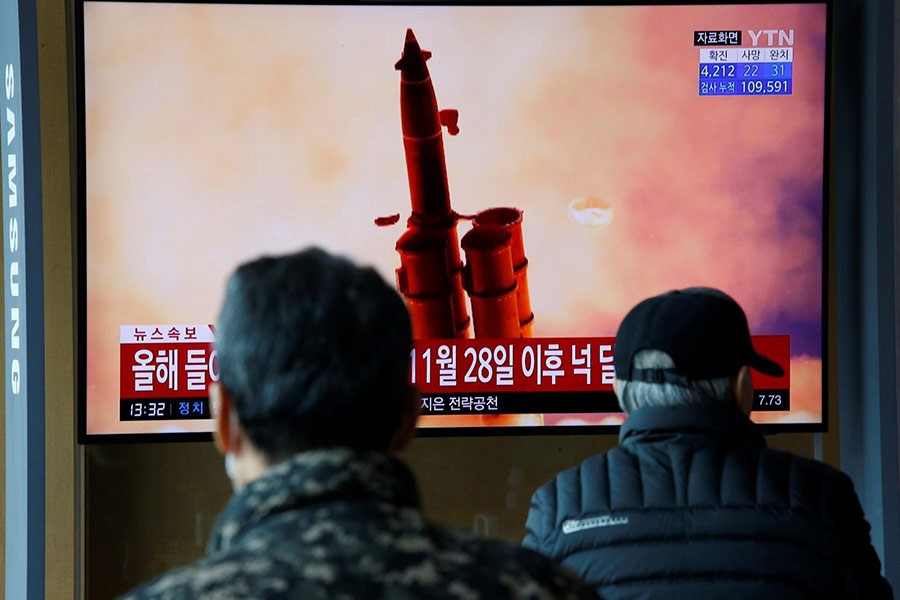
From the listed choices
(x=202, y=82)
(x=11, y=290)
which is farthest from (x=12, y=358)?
(x=202, y=82)

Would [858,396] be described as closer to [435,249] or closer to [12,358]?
[435,249]

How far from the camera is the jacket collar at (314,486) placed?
0.82 metres

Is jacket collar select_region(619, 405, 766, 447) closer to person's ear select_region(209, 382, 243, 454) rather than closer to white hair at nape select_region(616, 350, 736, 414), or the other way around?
white hair at nape select_region(616, 350, 736, 414)

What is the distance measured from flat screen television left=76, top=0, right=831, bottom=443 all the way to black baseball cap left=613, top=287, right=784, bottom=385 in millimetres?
1494

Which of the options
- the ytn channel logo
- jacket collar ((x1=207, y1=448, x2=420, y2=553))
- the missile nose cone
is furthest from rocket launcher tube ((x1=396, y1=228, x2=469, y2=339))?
jacket collar ((x1=207, y1=448, x2=420, y2=553))

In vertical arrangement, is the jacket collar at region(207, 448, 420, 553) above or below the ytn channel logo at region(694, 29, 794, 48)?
below

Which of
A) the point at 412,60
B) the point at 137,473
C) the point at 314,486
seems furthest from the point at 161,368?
the point at 314,486

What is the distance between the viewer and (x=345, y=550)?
0.79 metres

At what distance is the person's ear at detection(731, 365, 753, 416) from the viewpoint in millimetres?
1630

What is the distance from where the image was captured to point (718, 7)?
3154 millimetres

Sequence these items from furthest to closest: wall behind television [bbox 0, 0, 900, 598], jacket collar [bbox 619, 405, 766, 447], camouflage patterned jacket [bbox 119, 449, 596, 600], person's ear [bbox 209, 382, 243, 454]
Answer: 1. wall behind television [bbox 0, 0, 900, 598]
2. jacket collar [bbox 619, 405, 766, 447]
3. person's ear [bbox 209, 382, 243, 454]
4. camouflage patterned jacket [bbox 119, 449, 596, 600]

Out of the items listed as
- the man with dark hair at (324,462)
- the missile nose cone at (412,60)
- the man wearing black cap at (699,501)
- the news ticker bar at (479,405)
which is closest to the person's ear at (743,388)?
the man wearing black cap at (699,501)

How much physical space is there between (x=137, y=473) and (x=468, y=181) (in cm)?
130

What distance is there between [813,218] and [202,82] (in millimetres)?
1657
